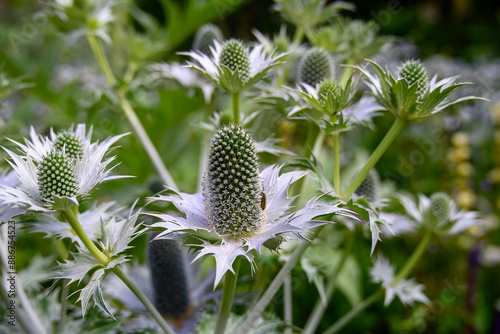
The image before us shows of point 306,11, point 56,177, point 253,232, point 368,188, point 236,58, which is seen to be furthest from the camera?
point 306,11

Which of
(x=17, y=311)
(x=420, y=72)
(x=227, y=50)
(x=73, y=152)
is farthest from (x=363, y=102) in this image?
(x=17, y=311)

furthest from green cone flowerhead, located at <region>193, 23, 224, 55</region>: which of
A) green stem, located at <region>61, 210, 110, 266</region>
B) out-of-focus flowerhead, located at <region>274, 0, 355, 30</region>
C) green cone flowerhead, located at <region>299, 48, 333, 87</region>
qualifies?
green stem, located at <region>61, 210, 110, 266</region>

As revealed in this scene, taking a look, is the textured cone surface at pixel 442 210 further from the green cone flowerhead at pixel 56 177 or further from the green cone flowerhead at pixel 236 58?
the green cone flowerhead at pixel 56 177

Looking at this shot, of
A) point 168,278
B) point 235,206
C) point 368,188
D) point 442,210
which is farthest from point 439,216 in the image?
point 168,278

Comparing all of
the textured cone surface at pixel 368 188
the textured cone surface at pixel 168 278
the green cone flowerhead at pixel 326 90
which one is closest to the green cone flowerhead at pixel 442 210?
the textured cone surface at pixel 368 188

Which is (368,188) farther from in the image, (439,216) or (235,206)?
(235,206)

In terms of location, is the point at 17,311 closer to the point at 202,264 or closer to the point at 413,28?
the point at 202,264
